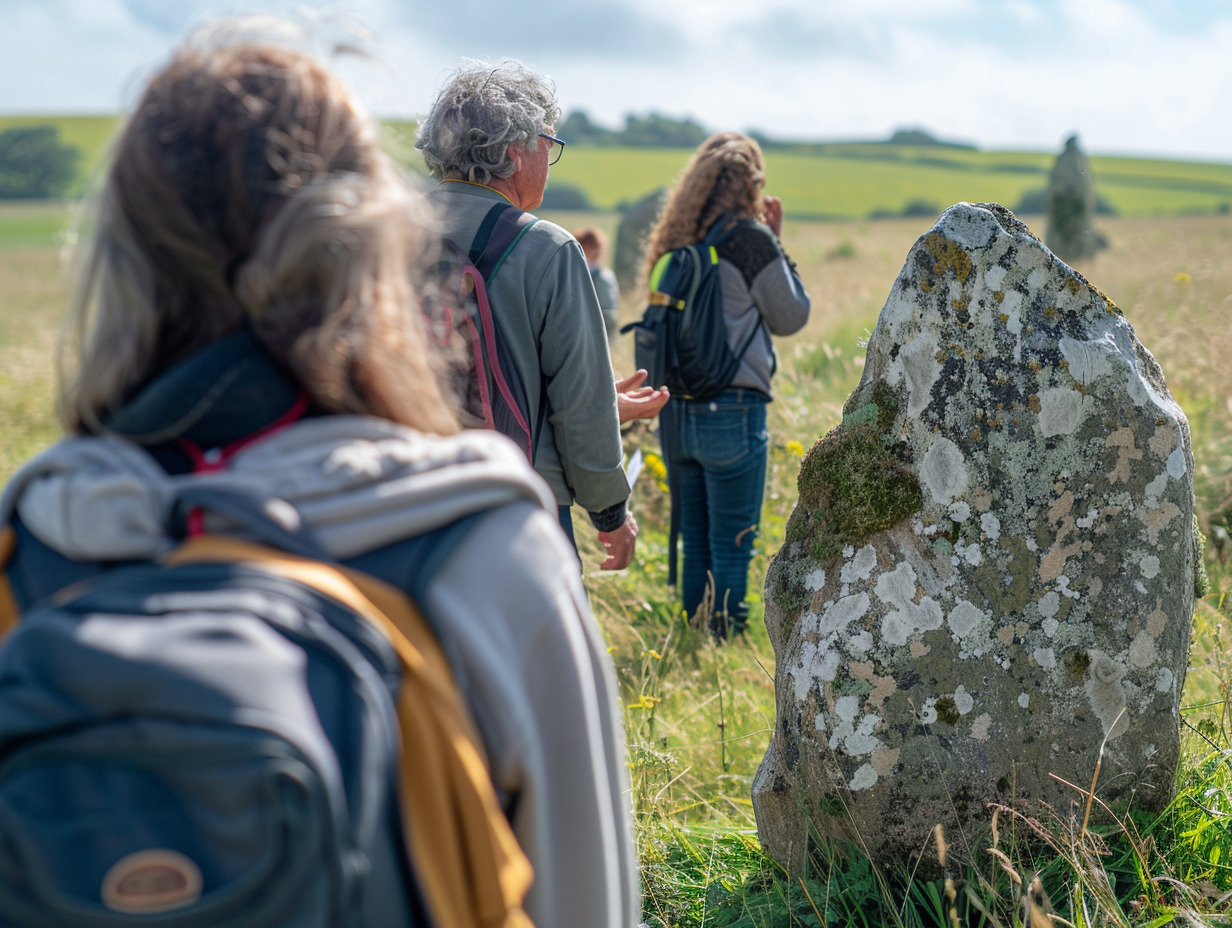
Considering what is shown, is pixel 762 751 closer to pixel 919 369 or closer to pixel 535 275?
pixel 919 369

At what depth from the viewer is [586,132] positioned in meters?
75.4

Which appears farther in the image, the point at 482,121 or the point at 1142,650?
the point at 482,121

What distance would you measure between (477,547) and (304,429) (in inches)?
8.5

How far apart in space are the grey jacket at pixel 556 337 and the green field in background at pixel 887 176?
44.8m

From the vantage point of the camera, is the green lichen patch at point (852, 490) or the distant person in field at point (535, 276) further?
the distant person in field at point (535, 276)

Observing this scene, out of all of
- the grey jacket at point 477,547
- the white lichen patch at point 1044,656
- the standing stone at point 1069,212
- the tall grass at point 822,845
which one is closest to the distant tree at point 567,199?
the standing stone at point 1069,212

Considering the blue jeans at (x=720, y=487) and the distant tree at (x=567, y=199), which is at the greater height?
the distant tree at (x=567, y=199)

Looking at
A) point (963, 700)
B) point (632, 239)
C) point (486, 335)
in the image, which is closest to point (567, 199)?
point (632, 239)

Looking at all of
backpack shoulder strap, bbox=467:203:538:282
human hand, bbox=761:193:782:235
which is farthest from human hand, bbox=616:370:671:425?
human hand, bbox=761:193:782:235

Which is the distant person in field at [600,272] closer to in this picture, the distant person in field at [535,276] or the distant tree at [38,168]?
the distant person in field at [535,276]

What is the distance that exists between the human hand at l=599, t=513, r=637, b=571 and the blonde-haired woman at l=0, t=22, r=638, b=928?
6.21 ft

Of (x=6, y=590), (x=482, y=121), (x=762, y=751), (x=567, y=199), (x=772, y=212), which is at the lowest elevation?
(x=762, y=751)

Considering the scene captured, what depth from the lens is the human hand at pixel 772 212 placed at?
171 inches

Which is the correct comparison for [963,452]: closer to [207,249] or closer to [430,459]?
[430,459]
